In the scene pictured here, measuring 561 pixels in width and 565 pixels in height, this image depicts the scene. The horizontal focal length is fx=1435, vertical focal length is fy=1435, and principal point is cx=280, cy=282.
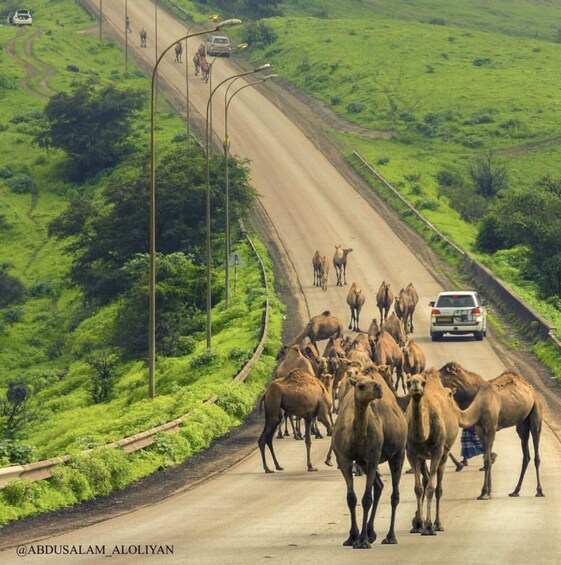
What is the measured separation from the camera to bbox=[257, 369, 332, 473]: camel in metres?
30.0

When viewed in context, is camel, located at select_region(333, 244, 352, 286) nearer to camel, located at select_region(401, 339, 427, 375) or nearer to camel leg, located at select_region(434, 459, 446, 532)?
camel, located at select_region(401, 339, 427, 375)

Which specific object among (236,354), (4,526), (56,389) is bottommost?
(56,389)

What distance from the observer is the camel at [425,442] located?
2142 centimetres

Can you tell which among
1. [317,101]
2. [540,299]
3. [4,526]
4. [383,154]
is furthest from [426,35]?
[4,526]

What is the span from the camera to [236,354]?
160 ft

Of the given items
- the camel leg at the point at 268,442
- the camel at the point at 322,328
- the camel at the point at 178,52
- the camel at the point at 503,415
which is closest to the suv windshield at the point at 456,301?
the camel at the point at 322,328

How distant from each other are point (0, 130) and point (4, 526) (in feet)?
310

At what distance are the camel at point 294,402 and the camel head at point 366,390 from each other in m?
9.77

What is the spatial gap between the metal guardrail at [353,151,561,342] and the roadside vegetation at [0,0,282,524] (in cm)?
970

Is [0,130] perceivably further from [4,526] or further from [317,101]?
[4,526]

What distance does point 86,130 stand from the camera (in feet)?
341

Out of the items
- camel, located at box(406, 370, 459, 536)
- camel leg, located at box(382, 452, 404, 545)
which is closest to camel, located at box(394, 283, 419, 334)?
camel, located at box(406, 370, 459, 536)

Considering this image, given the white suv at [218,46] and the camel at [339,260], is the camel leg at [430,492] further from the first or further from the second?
the white suv at [218,46]

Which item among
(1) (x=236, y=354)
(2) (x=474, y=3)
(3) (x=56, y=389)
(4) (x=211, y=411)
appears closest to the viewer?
(4) (x=211, y=411)
